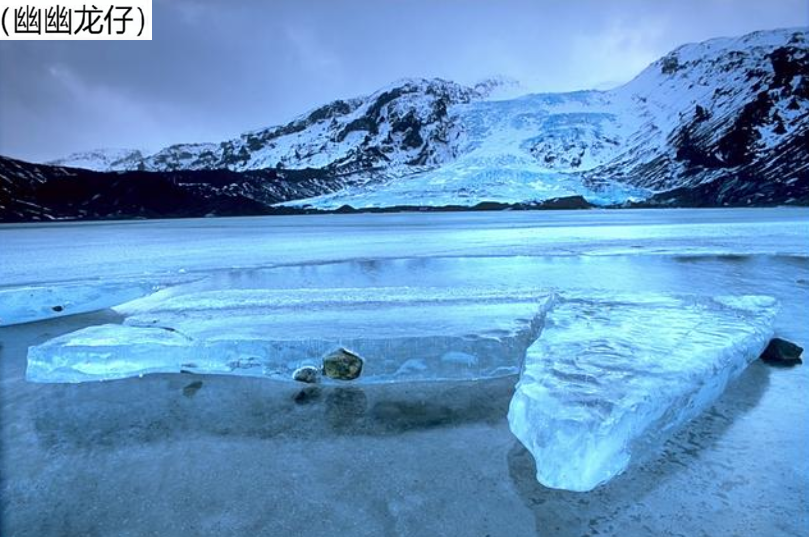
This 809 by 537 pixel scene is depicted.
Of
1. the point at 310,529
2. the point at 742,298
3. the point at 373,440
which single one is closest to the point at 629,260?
the point at 742,298

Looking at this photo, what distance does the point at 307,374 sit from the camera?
4.51 metres

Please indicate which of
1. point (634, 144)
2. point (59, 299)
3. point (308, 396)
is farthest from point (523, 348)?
point (634, 144)

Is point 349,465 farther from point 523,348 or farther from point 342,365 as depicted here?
point 523,348

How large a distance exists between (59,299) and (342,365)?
555 cm

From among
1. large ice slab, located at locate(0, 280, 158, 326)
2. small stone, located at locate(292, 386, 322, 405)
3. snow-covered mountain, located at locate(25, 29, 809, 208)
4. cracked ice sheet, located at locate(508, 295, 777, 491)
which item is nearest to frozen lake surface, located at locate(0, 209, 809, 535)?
small stone, located at locate(292, 386, 322, 405)

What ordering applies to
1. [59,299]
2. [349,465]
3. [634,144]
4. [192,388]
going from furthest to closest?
[634,144] → [59,299] → [192,388] → [349,465]

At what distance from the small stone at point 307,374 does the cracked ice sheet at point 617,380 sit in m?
1.91

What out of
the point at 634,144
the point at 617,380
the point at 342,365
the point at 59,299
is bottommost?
the point at 59,299

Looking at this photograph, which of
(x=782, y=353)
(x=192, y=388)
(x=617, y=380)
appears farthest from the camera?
(x=782, y=353)

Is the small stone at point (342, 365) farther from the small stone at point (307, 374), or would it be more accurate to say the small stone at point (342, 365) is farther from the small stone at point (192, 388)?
the small stone at point (192, 388)

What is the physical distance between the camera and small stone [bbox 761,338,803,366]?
456 cm

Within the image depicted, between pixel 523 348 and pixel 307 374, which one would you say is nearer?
pixel 307 374

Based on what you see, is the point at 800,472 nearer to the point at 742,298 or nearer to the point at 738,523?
the point at 738,523

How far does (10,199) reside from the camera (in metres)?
85.2
